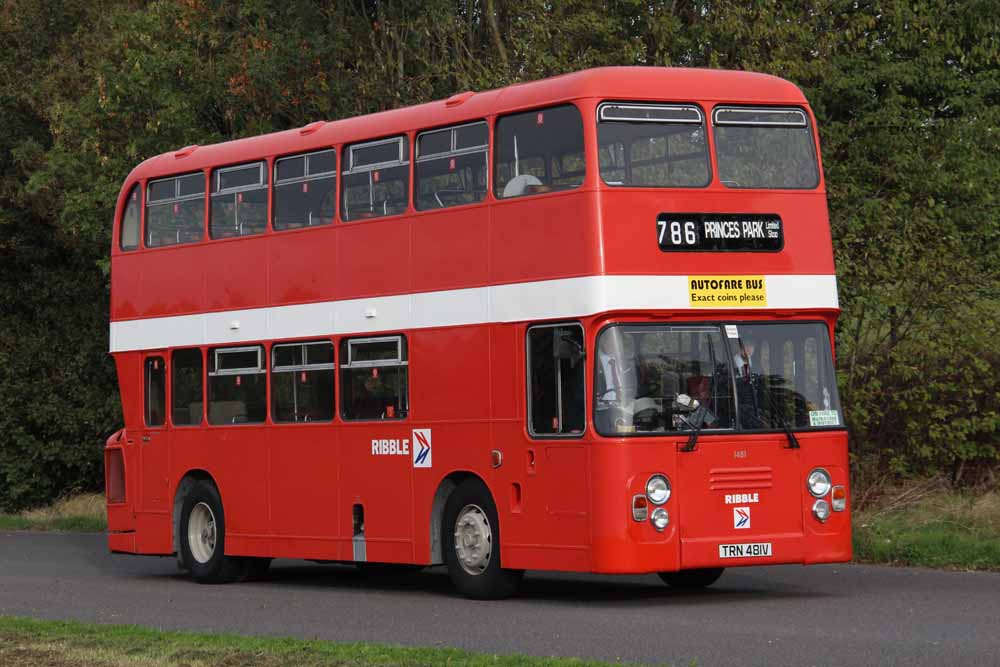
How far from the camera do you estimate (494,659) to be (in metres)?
12.4

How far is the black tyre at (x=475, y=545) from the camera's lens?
17297mm

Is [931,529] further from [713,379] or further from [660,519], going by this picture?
[660,519]

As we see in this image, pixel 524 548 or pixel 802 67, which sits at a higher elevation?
pixel 802 67

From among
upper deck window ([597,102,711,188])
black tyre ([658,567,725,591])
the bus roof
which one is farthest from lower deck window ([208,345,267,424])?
upper deck window ([597,102,711,188])

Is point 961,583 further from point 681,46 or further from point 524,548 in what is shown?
point 681,46

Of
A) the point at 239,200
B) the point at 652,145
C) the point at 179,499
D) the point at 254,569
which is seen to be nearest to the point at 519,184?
the point at 652,145

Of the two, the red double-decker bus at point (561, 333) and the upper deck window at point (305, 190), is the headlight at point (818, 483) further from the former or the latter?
the upper deck window at point (305, 190)

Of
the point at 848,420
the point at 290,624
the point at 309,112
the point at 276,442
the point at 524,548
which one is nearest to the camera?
the point at 290,624

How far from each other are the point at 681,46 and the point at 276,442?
8539mm

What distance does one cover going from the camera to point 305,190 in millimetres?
19828

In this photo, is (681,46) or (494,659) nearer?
(494,659)

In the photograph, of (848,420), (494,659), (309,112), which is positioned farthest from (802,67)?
(494,659)

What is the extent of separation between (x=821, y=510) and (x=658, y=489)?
158cm

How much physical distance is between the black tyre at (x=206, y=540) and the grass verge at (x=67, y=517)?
34.2ft
